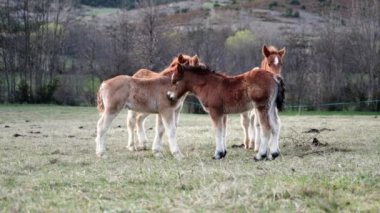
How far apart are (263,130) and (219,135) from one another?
0.89 meters

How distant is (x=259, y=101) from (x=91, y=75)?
43426mm

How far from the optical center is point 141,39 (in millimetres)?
50031

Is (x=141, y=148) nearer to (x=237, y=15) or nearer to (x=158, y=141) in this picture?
(x=158, y=141)

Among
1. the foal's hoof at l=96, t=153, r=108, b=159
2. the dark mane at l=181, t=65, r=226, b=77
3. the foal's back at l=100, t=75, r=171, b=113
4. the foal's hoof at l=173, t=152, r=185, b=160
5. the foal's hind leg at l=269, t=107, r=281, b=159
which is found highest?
the dark mane at l=181, t=65, r=226, b=77

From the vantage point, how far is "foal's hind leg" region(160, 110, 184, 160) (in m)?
11.8

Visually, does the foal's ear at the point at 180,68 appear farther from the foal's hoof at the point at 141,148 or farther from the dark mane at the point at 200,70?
the foal's hoof at the point at 141,148

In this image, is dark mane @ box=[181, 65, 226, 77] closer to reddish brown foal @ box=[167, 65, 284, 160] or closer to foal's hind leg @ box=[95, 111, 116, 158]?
reddish brown foal @ box=[167, 65, 284, 160]

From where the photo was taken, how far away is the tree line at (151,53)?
4556 centimetres

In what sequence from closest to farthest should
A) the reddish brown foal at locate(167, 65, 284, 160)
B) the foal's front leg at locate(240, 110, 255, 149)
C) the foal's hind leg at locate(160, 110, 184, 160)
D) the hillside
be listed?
the reddish brown foal at locate(167, 65, 284, 160)
the foal's hind leg at locate(160, 110, 184, 160)
the foal's front leg at locate(240, 110, 255, 149)
the hillside

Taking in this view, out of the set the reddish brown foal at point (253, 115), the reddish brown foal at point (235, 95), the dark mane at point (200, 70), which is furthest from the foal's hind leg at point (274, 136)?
the dark mane at point (200, 70)

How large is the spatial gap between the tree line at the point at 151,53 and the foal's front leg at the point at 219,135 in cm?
3275

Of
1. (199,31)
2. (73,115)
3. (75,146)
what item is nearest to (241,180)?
(75,146)

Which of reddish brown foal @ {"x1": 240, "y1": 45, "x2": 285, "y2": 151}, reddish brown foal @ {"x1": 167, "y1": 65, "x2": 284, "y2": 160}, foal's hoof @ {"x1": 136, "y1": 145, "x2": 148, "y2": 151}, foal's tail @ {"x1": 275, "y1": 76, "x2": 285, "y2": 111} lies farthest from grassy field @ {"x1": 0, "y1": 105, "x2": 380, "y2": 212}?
foal's tail @ {"x1": 275, "y1": 76, "x2": 285, "y2": 111}

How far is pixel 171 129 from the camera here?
12.0 meters
